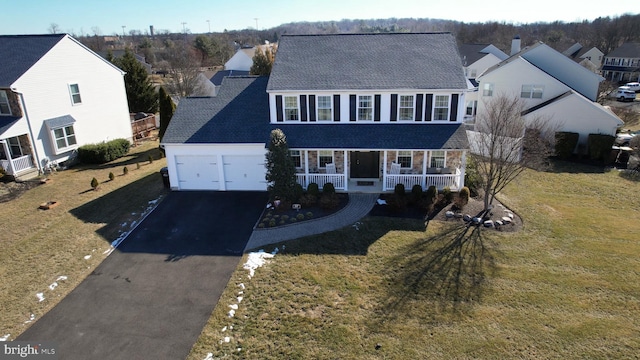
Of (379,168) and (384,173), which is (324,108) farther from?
(384,173)

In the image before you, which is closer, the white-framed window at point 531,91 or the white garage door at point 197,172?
the white garage door at point 197,172

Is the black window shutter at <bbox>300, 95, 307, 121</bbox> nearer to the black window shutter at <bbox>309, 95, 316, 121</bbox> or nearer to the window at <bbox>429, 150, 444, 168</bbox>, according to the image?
the black window shutter at <bbox>309, 95, 316, 121</bbox>

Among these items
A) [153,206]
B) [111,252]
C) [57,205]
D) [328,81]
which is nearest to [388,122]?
[328,81]

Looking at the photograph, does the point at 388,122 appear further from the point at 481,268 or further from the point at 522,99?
the point at 522,99

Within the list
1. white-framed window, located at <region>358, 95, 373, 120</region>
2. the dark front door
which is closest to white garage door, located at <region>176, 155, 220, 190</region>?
the dark front door

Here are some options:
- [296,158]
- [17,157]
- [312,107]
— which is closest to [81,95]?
[17,157]

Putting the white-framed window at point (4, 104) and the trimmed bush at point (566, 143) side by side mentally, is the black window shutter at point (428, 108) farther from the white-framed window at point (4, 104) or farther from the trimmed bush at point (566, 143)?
the white-framed window at point (4, 104)

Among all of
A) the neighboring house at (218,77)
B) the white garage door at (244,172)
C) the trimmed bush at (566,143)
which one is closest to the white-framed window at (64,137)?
the white garage door at (244,172)
